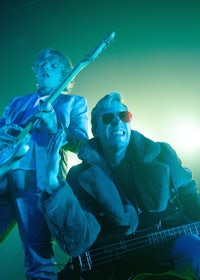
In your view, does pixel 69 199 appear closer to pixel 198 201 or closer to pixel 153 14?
pixel 198 201

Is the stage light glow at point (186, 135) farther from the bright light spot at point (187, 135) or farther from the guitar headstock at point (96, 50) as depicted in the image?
the guitar headstock at point (96, 50)

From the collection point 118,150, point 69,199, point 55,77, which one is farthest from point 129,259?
point 55,77

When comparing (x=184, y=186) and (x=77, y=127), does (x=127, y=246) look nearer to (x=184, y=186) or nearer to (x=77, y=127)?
(x=184, y=186)

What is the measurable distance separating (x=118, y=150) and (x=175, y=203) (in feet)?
2.46

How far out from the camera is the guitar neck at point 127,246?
206cm

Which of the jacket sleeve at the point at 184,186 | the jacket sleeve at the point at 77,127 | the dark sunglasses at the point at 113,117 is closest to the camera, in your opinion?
the jacket sleeve at the point at 184,186

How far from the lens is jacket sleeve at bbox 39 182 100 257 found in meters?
1.77

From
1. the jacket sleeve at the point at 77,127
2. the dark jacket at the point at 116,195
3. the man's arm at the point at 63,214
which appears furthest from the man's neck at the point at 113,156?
the man's arm at the point at 63,214

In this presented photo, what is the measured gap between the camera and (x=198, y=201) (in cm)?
263

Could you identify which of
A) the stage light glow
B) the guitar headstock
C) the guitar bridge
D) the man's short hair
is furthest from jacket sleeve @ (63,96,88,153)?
the stage light glow

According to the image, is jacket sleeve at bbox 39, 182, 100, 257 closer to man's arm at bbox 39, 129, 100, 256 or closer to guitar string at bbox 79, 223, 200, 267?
man's arm at bbox 39, 129, 100, 256

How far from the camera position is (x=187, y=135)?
5.52 m

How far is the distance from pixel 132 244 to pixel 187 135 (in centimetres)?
372

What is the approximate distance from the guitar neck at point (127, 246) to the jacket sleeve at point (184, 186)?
18 centimetres
